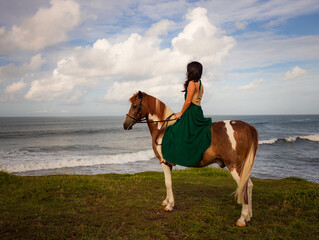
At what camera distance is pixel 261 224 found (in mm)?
4773

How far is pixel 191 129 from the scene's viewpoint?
16.3ft

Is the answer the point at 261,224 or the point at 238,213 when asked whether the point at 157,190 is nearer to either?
the point at 238,213

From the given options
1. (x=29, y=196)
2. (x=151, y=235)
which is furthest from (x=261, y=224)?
(x=29, y=196)

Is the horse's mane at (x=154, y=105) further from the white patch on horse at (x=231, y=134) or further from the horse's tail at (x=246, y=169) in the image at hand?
the horse's tail at (x=246, y=169)

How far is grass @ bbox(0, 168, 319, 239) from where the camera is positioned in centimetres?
429

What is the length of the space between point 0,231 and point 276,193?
763 centimetres

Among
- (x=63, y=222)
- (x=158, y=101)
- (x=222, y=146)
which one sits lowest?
(x=63, y=222)

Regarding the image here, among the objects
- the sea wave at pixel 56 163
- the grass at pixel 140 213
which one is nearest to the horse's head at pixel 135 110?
the grass at pixel 140 213

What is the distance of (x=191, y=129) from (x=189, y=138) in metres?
0.21

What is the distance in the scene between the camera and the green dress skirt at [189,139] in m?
4.88

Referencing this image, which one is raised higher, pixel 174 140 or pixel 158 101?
pixel 158 101

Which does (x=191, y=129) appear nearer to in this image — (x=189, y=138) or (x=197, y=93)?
(x=189, y=138)

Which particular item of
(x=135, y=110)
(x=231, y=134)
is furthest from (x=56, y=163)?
(x=231, y=134)

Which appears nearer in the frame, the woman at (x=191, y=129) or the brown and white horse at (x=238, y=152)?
the brown and white horse at (x=238, y=152)
